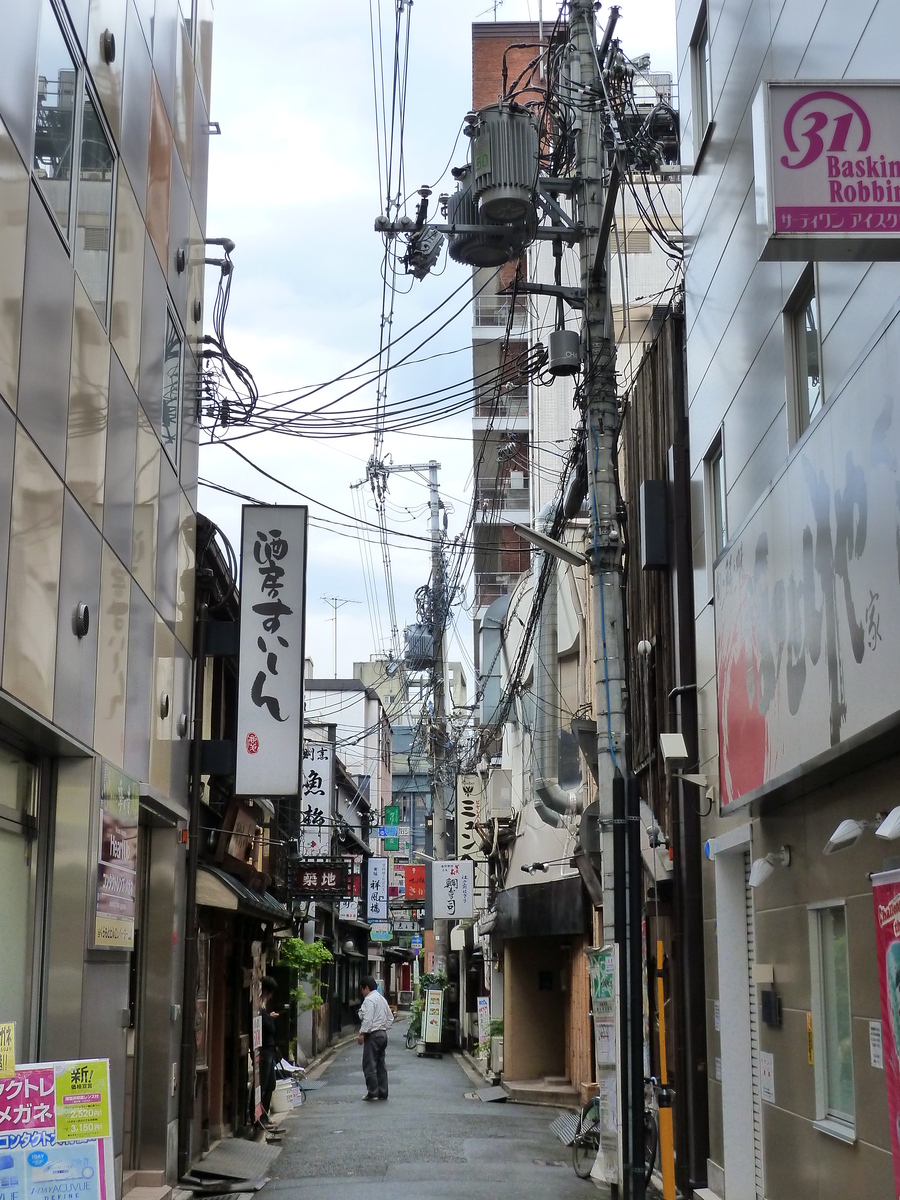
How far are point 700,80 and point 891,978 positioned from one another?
440 inches

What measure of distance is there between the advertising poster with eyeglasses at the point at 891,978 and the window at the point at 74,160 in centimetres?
655

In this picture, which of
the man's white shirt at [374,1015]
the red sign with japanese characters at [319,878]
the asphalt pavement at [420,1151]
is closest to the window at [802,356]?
the asphalt pavement at [420,1151]

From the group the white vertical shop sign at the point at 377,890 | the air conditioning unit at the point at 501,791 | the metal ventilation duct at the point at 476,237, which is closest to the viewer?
the metal ventilation duct at the point at 476,237

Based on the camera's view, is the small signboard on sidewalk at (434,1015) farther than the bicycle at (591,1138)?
Yes

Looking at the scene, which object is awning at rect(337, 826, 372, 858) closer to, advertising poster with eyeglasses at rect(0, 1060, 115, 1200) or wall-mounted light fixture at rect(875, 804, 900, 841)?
advertising poster with eyeglasses at rect(0, 1060, 115, 1200)

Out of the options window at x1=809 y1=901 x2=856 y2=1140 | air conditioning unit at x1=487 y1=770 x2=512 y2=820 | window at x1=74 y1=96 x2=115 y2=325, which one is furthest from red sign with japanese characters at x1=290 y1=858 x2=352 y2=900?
window at x1=74 y1=96 x2=115 y2=325

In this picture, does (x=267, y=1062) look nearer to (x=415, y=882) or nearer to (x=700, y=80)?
(x=700, y=80)

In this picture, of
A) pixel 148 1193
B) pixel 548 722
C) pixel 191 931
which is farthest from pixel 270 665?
pixel 548 722

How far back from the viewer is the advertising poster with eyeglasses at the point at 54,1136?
281 inches

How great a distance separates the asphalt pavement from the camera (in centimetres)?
1384

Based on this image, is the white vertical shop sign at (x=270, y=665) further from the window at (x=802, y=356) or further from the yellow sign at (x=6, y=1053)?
the yellow sign at (x=6, y=1053)

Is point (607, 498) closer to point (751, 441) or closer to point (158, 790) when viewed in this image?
point (751, 441)

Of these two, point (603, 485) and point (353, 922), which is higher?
point (603, 485)

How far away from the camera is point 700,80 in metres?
14.8
